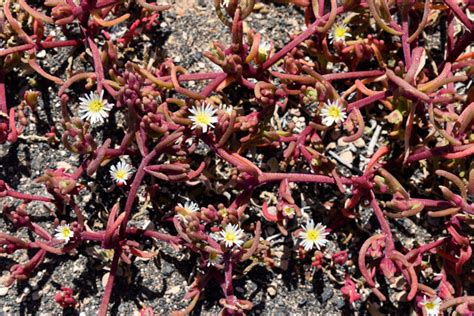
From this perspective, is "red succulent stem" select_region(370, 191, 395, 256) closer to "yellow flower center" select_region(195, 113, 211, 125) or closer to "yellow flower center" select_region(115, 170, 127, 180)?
"yellow flower center" select_region(195, 113, 211, 125)

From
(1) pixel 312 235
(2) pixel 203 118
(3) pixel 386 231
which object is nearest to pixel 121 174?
(2) pixel 203 118

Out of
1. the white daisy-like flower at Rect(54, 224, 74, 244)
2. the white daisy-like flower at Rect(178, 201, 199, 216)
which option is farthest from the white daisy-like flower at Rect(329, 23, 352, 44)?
the white daisy-like flower at Rect(54, 224, 74, 244)

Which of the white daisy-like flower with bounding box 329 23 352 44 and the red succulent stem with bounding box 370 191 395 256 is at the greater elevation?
the white daisy-like flower with bounding box 329 23 352 44

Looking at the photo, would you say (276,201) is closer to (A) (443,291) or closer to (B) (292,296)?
(B) (292,296)

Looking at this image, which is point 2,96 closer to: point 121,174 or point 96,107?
point 96,107

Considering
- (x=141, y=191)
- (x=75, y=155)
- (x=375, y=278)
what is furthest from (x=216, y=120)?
(x=375, y=278)

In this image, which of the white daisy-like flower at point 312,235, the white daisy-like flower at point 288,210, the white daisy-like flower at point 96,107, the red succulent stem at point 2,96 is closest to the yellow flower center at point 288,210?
the white daisy-like flower at point 288,210
